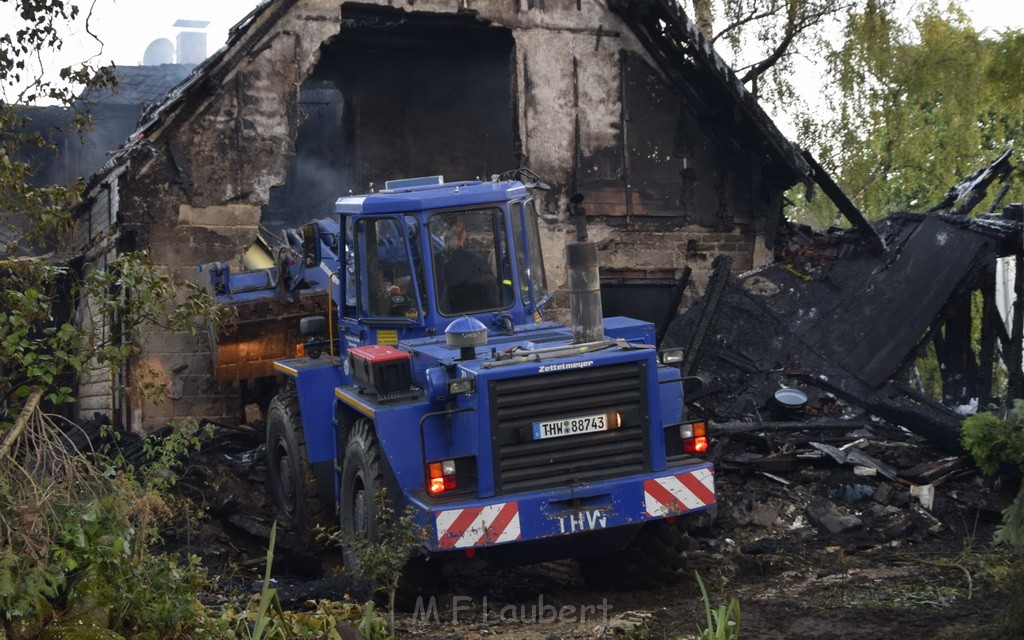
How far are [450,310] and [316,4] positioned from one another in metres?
6.71

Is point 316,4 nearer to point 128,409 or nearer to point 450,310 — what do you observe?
point 128,409

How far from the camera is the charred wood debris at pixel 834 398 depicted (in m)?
9.52

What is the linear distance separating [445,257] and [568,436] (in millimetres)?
1832

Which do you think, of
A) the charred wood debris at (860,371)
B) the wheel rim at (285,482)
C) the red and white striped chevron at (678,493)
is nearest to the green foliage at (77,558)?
the red and white striped chevron at (678,493)

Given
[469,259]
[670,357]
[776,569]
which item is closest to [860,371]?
[776,569]

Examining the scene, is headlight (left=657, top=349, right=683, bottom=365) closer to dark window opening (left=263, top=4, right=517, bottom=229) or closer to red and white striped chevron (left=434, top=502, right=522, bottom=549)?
red and white striped chevron (left=434, top=502, right=522, bottom=549)

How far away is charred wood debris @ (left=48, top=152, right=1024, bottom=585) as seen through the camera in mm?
9516

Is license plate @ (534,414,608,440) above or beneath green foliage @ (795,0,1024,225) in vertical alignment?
beneath

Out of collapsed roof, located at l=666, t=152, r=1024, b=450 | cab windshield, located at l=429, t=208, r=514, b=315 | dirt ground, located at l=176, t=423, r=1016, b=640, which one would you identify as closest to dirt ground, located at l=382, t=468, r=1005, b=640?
dirt ground, located at l=176, t=423, r=1016, b=640

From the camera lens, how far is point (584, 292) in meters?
7.53

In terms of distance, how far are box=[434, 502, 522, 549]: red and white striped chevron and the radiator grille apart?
0.19 m

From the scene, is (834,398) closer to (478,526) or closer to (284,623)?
(478,526)

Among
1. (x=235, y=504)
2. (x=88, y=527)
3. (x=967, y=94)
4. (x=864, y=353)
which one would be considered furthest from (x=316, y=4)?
(x=967, y=94)

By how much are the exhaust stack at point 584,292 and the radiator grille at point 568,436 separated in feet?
1.40
